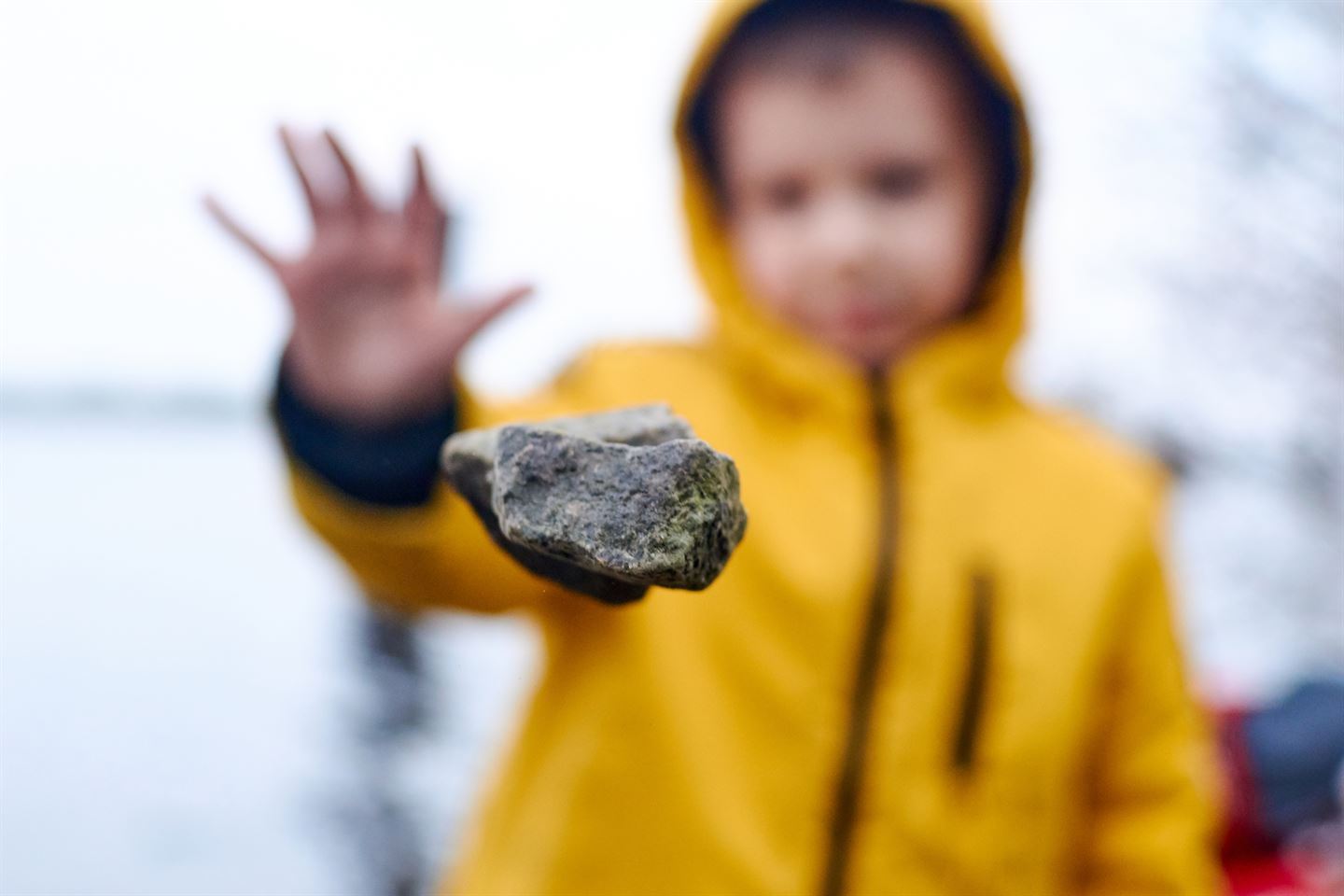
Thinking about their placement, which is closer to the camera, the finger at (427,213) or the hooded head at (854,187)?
the finger at (427,213)

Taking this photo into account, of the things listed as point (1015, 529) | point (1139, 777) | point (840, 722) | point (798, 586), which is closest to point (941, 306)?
point (1015, 529)

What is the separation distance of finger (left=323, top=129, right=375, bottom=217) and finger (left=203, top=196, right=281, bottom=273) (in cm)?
7

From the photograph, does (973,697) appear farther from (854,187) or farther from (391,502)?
(391,502)

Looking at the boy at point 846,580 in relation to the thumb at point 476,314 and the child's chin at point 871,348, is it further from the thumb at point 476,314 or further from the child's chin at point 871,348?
the thumb at point 476,314

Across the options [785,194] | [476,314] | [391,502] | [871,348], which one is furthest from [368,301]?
[871,348]

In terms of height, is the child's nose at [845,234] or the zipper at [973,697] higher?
the child's nose at [845,234]

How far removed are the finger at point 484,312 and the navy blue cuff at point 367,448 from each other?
0.05m

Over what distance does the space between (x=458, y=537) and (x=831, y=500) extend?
440mm

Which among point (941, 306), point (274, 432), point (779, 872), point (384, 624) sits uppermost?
point (274, 432)

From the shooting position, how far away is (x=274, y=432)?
30.3 inches

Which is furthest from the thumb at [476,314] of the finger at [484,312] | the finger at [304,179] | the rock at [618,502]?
the rock at [618,502]

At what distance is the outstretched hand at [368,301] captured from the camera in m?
0.65

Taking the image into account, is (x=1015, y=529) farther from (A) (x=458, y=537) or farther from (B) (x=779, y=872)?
(A) (x=458, y=537)

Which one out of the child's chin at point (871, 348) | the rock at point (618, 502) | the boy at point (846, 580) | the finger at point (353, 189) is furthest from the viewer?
the child's chin at point (871, 348)
